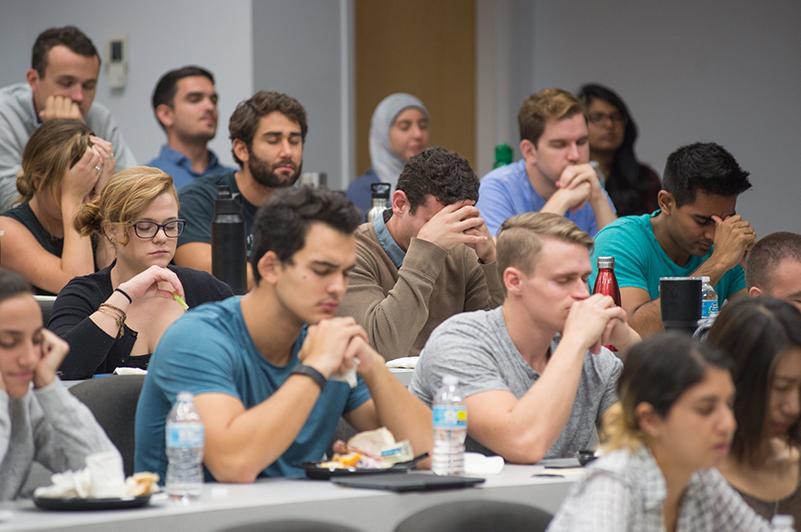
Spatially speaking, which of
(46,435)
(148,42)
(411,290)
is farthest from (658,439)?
(148,42)

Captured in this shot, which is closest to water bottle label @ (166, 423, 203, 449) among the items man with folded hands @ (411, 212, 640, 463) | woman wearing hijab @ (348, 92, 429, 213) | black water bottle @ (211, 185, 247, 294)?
man with folded hands @ (411, 212, 640, 463)

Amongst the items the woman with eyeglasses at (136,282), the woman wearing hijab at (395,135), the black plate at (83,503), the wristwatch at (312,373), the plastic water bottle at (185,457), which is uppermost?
the woman wearing hijab at (395,135)

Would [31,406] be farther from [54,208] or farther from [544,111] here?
[544,111]

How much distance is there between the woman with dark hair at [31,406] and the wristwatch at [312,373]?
0.38m

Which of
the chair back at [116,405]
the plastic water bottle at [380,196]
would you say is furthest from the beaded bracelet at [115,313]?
the plastic water bottle at [380,196]

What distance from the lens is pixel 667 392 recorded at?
2.07m

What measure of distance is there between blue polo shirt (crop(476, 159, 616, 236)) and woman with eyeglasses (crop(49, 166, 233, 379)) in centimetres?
153

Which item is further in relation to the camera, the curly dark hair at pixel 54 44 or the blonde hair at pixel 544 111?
the curly dark hair at pixel 54 44

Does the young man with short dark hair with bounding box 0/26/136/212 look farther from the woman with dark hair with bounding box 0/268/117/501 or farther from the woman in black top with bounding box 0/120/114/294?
the woman with dark hair with bounding box 0/268/117/501

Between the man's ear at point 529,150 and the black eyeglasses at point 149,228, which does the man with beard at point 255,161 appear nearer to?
the man's ear at point 529,150

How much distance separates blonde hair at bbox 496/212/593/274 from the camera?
118 inches

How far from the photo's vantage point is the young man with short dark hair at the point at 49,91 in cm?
520

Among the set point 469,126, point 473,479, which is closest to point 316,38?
point 469,126

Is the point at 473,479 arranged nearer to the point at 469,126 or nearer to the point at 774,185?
the point at 774,185
